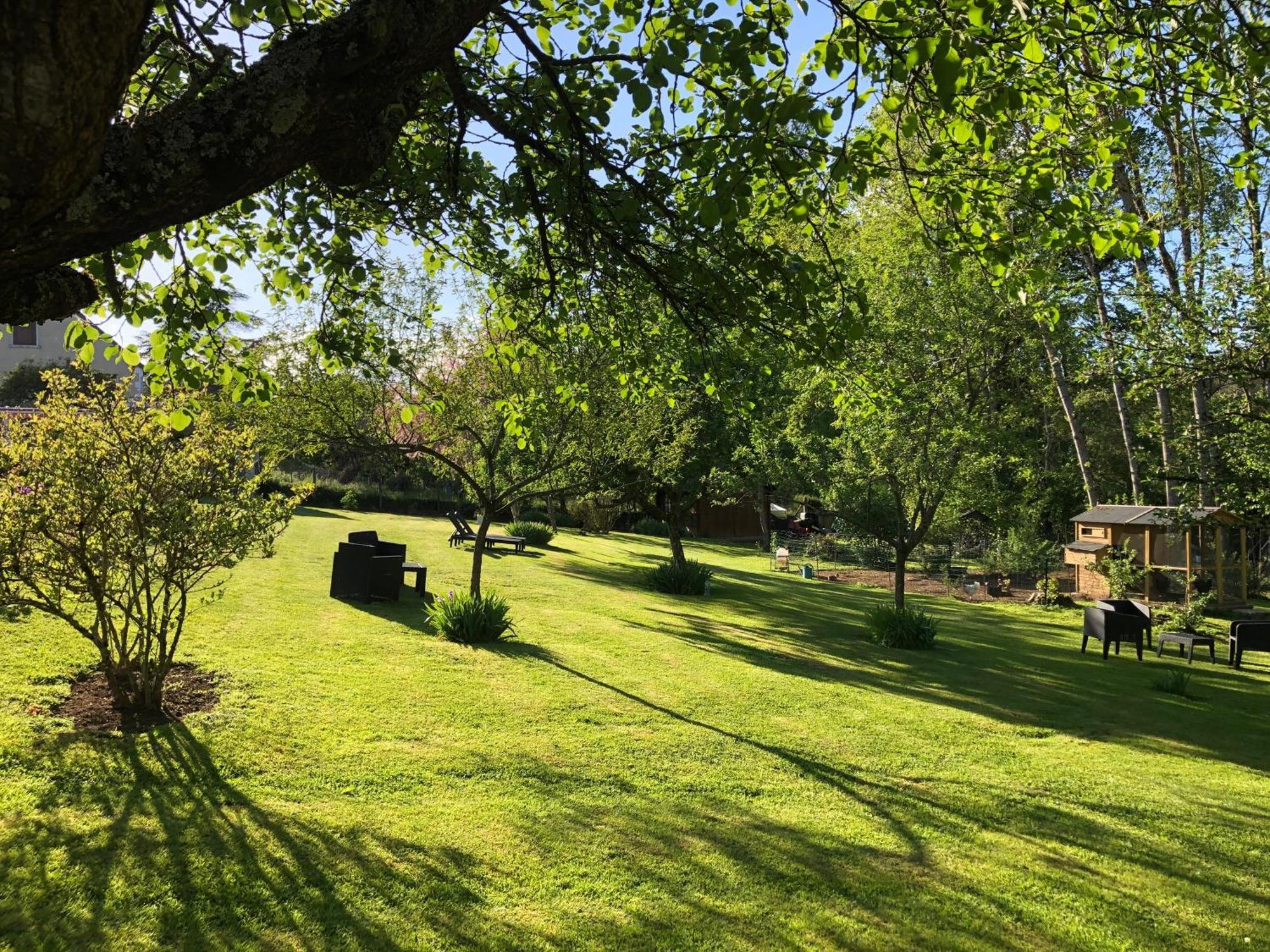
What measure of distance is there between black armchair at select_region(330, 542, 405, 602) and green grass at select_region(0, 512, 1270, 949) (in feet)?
6.58

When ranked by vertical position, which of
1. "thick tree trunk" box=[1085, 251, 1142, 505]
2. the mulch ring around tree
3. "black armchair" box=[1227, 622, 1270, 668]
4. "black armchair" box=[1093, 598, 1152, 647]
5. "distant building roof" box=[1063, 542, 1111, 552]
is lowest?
the mulch ring around tree

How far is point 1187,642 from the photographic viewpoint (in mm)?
14242

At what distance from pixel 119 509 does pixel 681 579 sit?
571 inches

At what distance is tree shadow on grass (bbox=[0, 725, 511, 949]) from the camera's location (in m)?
3.76

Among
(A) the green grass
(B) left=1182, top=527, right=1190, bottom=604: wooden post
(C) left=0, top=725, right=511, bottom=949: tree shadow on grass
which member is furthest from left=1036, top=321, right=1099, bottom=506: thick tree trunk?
(C) left=0, top=725, right=511, bottom=949: tree shadow on grass

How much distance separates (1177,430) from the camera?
45.8ft

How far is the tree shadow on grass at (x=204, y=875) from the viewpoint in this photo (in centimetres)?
376

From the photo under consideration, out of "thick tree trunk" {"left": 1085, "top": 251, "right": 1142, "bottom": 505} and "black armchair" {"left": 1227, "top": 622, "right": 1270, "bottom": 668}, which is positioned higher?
"thick tree trunk" {"left": 1085, "top": 251, "right": 1142, "bottom": 505}

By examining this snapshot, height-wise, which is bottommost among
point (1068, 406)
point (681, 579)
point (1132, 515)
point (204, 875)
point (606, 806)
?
point (606, 806)

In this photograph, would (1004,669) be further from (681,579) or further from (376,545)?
(376,545)

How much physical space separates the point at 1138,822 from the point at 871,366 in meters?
4.31

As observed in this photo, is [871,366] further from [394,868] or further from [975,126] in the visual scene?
[394,868]

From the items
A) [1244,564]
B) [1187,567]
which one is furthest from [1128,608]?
[1244,564]

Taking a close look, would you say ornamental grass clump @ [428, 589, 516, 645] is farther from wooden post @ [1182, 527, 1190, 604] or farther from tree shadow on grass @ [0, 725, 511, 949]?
wooden post @ [1182, 527, 1190, 604]
